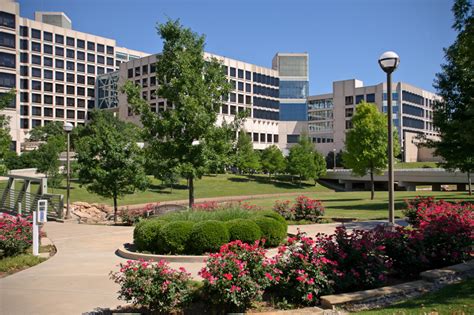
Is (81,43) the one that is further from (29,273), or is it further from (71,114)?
(29,273)

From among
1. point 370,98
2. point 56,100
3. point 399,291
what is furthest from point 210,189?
point 56,100

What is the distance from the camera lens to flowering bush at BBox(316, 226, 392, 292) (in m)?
7.16

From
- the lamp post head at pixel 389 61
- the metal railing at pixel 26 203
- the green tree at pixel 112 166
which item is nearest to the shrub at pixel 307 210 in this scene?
the green tree at pixel 112 166

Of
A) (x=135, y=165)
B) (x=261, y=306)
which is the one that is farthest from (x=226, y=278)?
(x=135, y=165)

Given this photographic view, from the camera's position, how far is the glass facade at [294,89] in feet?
380

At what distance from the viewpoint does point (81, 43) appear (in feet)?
354

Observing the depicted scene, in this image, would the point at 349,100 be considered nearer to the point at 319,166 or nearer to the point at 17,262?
Result: the point at 319,166

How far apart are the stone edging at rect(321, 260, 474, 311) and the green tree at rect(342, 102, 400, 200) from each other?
2808 cm

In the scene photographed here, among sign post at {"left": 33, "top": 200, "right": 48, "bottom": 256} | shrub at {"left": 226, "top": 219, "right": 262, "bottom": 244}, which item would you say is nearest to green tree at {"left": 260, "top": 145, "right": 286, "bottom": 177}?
shrub at {"left": 226, "top": 219, "right": 262, "bottom": 244}

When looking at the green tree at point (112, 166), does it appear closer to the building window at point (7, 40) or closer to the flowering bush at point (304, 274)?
the flowering bush at point (304, 274)

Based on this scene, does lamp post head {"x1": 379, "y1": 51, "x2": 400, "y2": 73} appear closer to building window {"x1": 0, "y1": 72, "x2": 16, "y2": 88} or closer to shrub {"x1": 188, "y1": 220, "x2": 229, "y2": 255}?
shrub {"x1": 188, "y1": 220, "x2": 229, "y2": 255}

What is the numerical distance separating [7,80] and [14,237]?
79781 mm

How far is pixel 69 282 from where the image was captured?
9.09 m

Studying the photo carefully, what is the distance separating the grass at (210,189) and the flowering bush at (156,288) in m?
33.9
